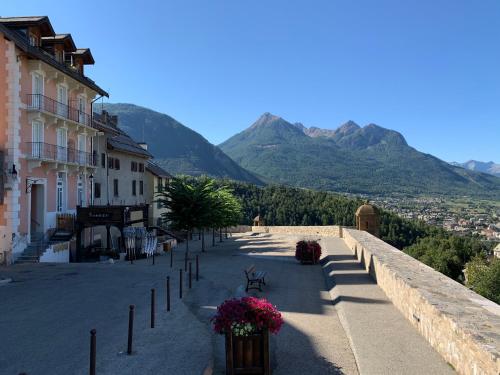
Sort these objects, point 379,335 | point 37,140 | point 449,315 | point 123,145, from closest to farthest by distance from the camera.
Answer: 1. point 449,315
2. point 379,335
3. point 37,140
4. point 123,145

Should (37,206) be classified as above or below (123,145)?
below

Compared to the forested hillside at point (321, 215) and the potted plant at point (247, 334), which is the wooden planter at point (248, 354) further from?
the forested hillside at point (321, 215)

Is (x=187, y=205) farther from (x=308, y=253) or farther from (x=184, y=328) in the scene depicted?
(x=184, y=328)

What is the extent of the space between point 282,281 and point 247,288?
2.66 metres

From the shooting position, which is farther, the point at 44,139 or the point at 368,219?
the point at 368,219

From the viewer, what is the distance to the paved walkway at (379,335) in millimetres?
7508

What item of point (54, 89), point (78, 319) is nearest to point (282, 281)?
point (78, 319)

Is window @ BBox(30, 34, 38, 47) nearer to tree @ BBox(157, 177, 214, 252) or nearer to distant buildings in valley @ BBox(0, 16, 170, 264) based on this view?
distant buildings in valley @ BBox(0, 16, 170, 264)

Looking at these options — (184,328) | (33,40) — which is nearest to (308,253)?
(184,328)

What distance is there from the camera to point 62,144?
2752 cm

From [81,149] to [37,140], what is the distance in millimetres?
5817

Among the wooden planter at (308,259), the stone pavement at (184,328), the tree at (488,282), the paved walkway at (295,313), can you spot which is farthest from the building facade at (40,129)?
the tree at (488,282)

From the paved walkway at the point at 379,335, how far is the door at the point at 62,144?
62.0ft

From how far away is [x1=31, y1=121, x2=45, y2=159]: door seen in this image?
2373cm
